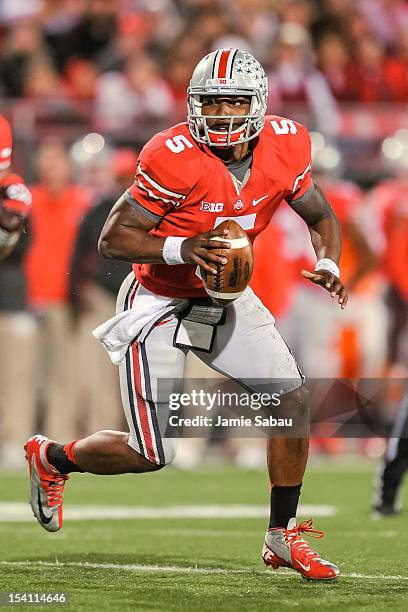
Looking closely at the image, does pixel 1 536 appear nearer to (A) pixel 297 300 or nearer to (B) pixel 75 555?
Answer: (B) pixel 75 555

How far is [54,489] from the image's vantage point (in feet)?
16.6

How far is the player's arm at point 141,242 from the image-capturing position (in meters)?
4.43

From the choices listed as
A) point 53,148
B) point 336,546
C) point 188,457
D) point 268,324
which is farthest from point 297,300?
point 268,324

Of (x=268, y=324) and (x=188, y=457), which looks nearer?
(x=268, y=324)

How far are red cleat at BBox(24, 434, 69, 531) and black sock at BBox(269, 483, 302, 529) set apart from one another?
32.1 inches

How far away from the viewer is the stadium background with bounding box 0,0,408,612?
6.27 metres

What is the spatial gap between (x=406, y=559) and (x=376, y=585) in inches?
25.0

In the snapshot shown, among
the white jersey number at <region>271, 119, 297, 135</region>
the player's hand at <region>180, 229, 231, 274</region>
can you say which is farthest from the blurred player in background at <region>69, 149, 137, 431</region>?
the player's hand at <region>180, 229, 231, 274</region>

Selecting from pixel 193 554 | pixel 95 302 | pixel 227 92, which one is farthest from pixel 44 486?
pixel 95 302

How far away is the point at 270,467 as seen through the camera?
474 cm

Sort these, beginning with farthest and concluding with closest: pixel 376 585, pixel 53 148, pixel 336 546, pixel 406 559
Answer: pixel 53 148
pixel 336 546
pixel 406 559
pixel 376 585

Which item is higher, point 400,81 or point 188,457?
point 400,81

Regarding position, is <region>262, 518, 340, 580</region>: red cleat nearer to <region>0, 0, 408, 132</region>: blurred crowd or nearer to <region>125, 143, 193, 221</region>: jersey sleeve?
<region>125, 143, 193, 221</region>: jersey sleeve

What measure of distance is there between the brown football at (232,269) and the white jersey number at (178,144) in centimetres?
29
